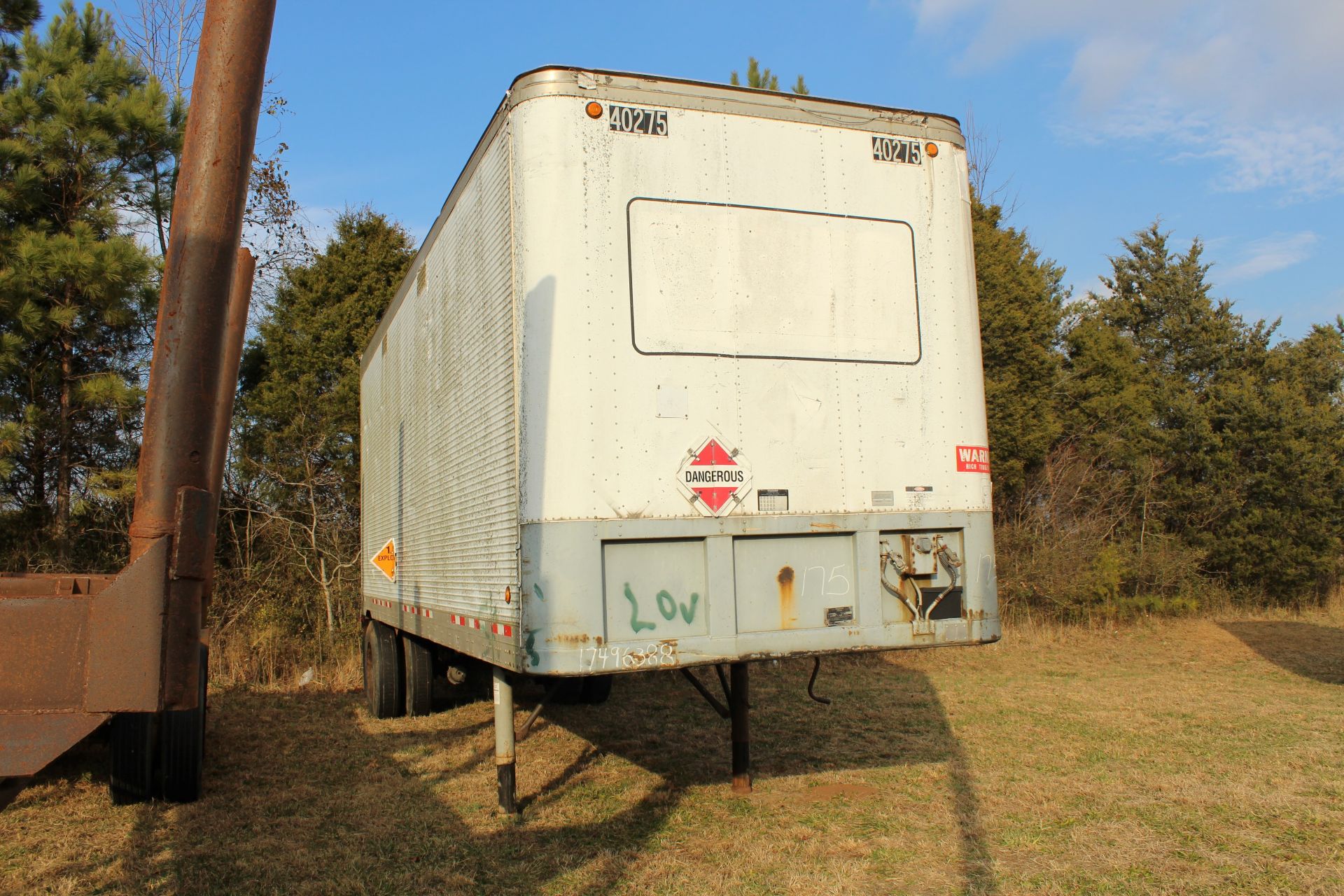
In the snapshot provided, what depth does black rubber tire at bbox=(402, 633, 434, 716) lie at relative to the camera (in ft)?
29.4

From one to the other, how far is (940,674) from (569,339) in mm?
8451

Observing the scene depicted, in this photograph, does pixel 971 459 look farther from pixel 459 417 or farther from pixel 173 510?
pixel 173 510

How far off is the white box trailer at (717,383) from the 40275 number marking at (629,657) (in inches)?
0.5

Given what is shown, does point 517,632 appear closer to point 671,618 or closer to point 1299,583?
point 671,618

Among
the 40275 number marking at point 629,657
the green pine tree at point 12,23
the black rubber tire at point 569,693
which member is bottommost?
the black rubber tire at point 569,693

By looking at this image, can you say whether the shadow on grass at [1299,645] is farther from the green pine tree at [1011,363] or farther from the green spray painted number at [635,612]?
the green spray painted number at [635,612]

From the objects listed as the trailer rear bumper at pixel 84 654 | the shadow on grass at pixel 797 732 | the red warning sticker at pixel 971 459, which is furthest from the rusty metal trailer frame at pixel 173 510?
the red warning sticker at pixel 971 459

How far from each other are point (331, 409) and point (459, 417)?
893cm

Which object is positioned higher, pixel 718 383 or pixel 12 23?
pixel 12 23

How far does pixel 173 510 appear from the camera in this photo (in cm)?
231

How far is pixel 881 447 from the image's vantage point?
5207mm

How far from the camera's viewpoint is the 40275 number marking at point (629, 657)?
4574mm

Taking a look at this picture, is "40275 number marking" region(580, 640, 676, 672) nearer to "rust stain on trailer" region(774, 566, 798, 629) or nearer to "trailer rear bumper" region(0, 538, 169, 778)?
"rust stain on trailer" region(774, 566, 798, 629)

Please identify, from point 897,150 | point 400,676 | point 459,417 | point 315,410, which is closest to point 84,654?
point 459,417
